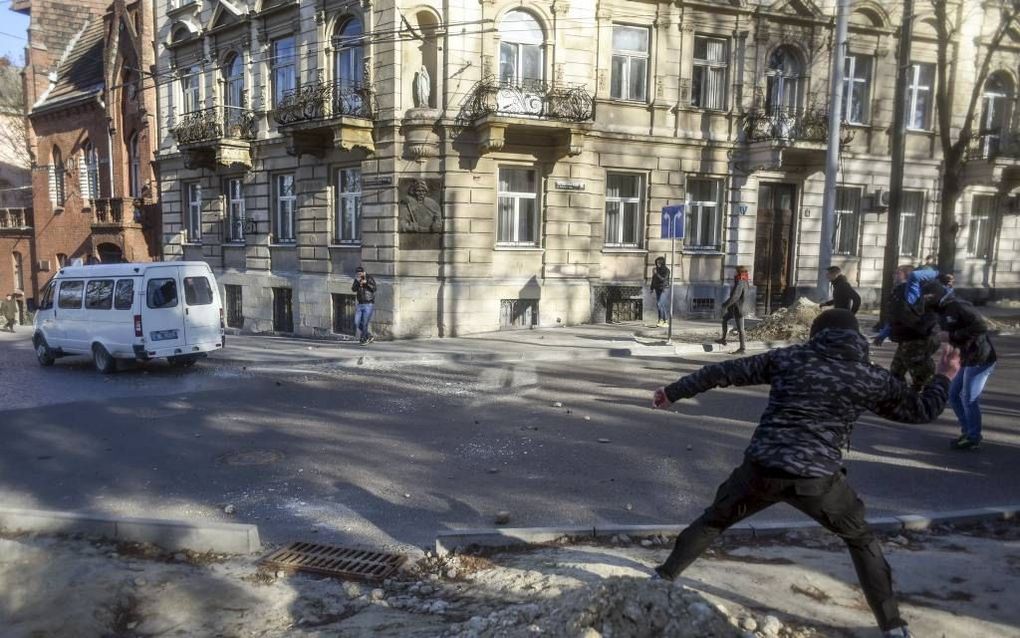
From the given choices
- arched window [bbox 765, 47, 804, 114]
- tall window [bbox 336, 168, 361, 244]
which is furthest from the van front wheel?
arched window [bbox 765, 47, 804, 114]

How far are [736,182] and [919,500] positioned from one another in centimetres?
1519

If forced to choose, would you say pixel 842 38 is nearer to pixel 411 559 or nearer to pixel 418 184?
pixel 418 184

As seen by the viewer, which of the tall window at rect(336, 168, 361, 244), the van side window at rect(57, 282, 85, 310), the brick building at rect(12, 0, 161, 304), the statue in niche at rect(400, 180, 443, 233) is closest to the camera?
the van side window at rect(57, 282, 85, 310)

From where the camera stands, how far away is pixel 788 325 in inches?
613

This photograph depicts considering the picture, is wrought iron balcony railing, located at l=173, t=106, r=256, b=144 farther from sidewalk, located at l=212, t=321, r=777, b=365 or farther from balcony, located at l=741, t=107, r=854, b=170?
balcony, located at l=741, t=107, r=854, b=170

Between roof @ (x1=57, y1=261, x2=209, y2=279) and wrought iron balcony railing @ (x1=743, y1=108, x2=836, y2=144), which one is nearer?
roof @ (x1=57, y1=261, x2=209, y2=279)

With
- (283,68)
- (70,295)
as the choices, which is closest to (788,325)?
(70,295)

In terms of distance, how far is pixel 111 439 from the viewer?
8.45 m

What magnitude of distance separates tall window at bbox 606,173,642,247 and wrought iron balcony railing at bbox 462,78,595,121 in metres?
2.66

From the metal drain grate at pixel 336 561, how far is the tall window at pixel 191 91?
71.2 feet

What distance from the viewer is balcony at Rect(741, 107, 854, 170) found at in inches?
747

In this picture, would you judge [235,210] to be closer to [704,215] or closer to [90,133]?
[90,133]

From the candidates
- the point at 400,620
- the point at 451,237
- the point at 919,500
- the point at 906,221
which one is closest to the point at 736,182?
the point at 906,221

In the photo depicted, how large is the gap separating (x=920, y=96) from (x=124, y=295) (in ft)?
77.2
